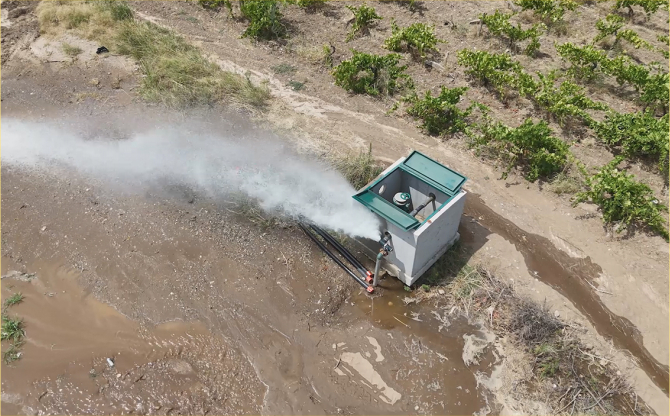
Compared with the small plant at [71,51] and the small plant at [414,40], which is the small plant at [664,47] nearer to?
the small plant at [414,40]

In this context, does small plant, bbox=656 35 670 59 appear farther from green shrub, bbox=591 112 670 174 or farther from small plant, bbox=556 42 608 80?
green shrub, bbox=591 112 670 174

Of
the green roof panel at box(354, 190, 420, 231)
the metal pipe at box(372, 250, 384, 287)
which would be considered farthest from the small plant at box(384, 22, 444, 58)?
the metal pipe at box(372, 250, 384, 287)

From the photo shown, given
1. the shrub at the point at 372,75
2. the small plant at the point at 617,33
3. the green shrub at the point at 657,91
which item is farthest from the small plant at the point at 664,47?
the shrub at the point at 372,75

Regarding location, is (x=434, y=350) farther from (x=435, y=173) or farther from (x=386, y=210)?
(x=435, y=173)

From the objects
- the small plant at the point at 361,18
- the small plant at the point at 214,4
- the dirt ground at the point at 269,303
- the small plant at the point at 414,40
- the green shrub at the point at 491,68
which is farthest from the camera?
the small plant at the point at 214,4

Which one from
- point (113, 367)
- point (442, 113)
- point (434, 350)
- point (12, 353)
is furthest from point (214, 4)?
point (434, 350)

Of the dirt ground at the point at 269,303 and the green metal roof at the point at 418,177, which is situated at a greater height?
the green metal roof at the point at 418,177
